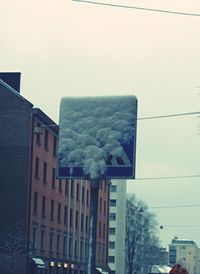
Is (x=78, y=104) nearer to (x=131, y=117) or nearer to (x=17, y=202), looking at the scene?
(x=131, y=117)

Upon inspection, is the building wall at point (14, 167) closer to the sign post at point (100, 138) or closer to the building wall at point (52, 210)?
the building wall at point (52, 210)

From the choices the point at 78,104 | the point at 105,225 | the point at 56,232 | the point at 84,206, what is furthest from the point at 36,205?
→ the point at 78,104

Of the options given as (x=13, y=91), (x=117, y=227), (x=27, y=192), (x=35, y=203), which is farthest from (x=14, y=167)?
(x=117, y=227)


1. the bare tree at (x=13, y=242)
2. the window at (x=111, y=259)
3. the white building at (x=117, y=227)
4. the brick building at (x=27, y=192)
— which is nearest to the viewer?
the bare tree at (x=13, y=242)

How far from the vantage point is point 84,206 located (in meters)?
72.1

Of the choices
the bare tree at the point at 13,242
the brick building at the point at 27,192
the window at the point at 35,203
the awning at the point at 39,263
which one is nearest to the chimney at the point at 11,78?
the brick building at the point at 27,192

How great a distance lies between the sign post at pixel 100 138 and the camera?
1055cm

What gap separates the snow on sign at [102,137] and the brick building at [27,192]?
3952cm

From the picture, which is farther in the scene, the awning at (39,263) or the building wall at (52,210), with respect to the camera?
the building wall at (52,210)

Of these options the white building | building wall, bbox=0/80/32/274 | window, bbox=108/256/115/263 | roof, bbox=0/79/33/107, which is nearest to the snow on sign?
building wall, bbox=0/80/32/274

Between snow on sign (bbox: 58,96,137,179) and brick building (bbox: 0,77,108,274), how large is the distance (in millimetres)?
39517

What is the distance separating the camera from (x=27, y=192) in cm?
5356

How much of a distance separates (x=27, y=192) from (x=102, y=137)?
43.5m

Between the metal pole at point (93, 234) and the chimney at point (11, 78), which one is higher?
the chimney at point (11, 78)
